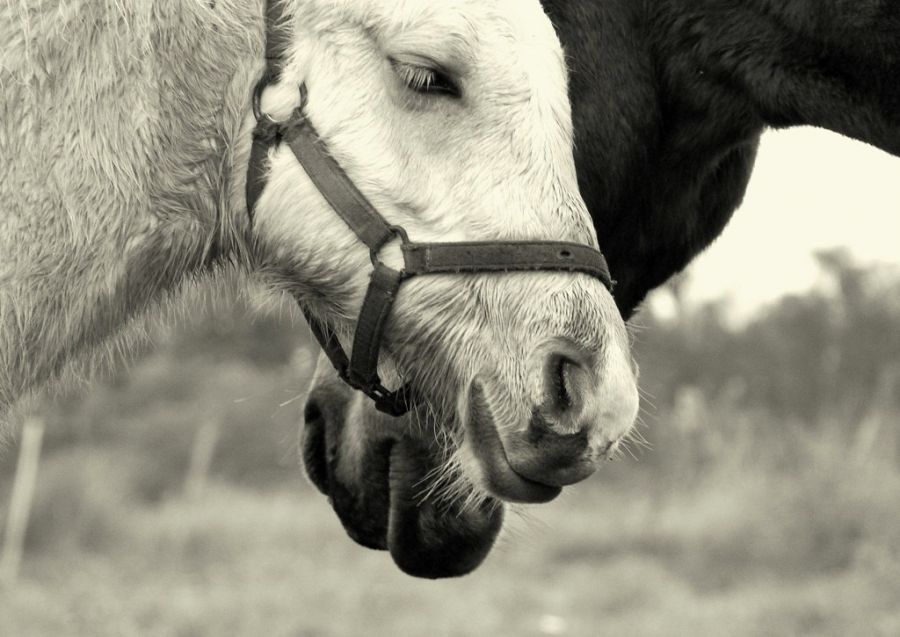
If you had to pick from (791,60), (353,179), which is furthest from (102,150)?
(791,60)

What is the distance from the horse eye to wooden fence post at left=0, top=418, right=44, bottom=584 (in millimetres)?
9313

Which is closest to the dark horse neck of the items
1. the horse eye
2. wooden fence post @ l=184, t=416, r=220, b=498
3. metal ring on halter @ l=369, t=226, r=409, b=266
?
the horse eye

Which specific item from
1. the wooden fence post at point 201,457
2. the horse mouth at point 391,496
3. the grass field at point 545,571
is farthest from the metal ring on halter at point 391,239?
the wooden fence post at point 201,457

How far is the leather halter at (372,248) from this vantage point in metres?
2.52

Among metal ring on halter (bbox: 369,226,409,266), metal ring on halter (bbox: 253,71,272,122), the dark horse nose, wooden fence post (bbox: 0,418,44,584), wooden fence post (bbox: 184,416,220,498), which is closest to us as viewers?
the dark horse nose

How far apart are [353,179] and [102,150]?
1.67ft

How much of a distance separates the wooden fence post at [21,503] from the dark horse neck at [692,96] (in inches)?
348

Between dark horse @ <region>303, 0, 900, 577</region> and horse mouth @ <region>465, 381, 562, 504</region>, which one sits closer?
horse mouth @ <region>465, 381, 562, 504</region>

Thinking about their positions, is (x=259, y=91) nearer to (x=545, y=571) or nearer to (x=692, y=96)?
(x=692, y=96)

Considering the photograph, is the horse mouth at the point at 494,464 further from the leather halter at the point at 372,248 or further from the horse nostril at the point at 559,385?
the leather halter at the point at 372,248

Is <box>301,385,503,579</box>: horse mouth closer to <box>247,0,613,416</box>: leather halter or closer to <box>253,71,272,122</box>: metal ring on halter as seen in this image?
<box>247,0,613,416</box>: leather halter

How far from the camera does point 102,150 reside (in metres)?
2.52

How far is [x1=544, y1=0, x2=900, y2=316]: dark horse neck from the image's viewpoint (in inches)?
117

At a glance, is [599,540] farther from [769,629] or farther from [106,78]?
[106,78]
